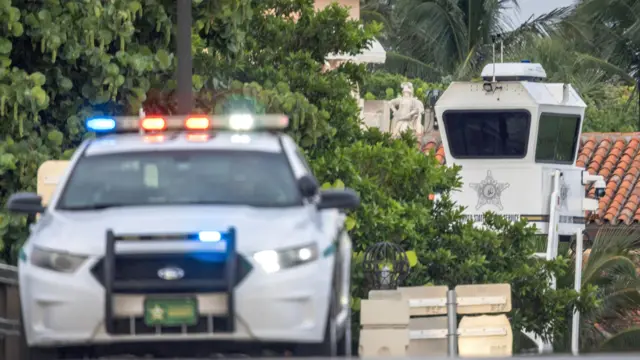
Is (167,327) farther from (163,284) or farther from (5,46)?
(5,46)

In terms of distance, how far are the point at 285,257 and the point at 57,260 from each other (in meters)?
1.46

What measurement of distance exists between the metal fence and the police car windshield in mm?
3273

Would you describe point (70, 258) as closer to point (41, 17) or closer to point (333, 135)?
point (41, 17)

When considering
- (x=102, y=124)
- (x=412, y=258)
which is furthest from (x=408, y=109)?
(x=102, y=124)

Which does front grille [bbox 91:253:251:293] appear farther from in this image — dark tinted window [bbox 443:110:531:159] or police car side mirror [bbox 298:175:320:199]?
dark tinted window [bbox 443:110:531:159]

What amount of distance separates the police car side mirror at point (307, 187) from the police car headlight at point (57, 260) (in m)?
1.83

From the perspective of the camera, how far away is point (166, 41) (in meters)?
21.9


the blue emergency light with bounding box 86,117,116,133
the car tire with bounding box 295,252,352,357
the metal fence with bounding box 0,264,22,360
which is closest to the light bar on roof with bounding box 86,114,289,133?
the blue emergency light with bounding box 86,117,116,133

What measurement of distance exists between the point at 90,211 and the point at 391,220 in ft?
36.2

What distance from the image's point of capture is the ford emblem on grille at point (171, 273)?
36.8ft

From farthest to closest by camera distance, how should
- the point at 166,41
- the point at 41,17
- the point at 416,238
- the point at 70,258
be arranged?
the point at 416,238 < the point at 166,41 < the point at 41,17 < the point at 70,258

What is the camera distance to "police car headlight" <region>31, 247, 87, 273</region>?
11.2 meters

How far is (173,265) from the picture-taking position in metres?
11.3

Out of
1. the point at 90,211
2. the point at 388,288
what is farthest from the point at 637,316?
the point at 90,211
